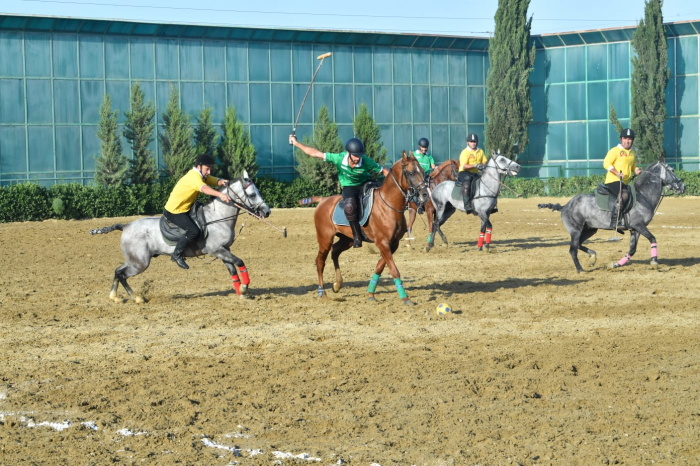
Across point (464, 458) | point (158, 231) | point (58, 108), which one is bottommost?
point (464, 458)

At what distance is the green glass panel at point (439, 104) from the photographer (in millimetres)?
49750

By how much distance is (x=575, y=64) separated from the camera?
50375 mm

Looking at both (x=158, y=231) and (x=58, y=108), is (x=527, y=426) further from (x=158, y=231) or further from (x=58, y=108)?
(x=58, y=108)

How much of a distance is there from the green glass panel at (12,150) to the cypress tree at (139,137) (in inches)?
205

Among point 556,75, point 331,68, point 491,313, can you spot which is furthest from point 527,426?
point 556,75

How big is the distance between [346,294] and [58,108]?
30204 millimetres

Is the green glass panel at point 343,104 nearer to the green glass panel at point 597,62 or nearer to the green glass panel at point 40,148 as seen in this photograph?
the green glass panel at point 597,62

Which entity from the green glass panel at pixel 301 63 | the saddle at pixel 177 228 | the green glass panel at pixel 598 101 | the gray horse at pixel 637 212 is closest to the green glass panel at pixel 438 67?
the green glass panel at pixel 301 63

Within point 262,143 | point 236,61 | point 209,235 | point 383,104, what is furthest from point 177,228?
point 383,104

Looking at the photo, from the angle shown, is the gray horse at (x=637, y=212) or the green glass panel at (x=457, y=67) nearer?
the gray horse at (x=637, y=212)

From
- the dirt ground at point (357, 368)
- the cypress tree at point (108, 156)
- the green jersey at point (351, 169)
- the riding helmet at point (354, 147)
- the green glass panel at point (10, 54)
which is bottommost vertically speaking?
the dirt ground at point (357, 368)

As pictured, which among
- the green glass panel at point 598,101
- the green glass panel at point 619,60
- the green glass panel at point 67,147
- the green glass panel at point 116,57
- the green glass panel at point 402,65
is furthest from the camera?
the green glass panel at point 598,101

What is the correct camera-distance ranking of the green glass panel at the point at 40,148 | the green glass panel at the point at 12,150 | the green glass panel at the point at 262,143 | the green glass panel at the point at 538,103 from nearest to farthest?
the green glass panel at the point at 12,150 < the green glass panel at the point at 40,148 < the green glass panel at the point at 262,143 < the green glass panel at the point at 538,103

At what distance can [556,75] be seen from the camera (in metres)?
51.1
